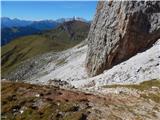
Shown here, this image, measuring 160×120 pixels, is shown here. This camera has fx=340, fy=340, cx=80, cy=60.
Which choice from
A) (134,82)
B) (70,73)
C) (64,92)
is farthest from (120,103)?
(70,73)

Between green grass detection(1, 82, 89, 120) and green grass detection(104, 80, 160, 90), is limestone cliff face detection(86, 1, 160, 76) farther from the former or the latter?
green grass detection(1, 82, 89, 120)

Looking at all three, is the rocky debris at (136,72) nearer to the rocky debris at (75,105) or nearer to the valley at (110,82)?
the valley at (110,82)

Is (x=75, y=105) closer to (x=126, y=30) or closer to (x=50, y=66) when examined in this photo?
(x=126, y=30)

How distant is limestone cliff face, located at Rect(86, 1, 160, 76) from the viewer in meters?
59.6

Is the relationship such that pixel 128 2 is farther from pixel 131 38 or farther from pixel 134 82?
pixel 134 82

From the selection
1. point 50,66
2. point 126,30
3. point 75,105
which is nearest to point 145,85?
point 75,105

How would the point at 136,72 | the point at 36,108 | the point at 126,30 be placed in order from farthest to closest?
1. the point at 126,30
2. the point at 136,72
3. the point at 36,108

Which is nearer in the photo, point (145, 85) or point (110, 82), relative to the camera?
point (145, 85)

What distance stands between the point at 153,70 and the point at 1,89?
2146cm

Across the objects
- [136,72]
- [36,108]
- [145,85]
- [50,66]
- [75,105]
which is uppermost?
[50,66]

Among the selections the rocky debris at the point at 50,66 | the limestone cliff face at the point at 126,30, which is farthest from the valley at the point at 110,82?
the rocky debris at the point at 50,66

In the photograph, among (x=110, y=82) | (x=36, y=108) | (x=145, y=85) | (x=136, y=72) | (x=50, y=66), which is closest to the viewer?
(x=36, y=108)

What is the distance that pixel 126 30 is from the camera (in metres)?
61.0

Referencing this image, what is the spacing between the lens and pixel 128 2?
60.5 m
